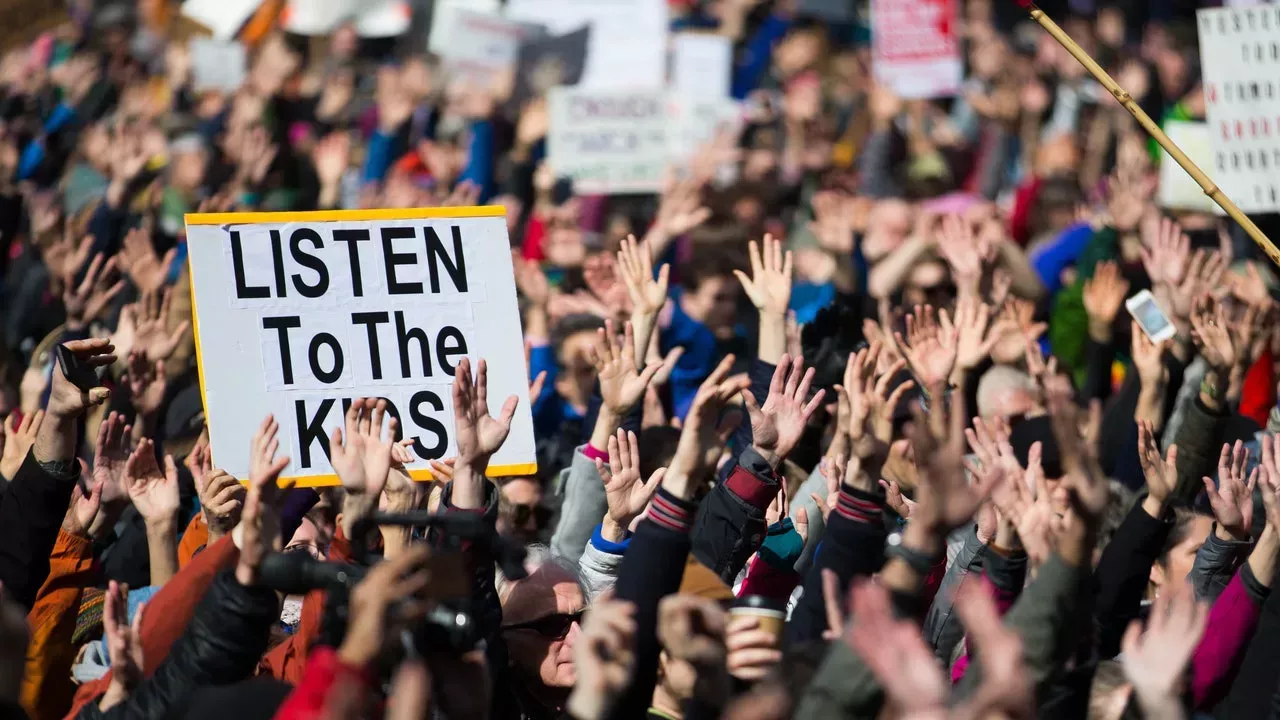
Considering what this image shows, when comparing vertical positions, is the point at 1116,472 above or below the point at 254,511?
below

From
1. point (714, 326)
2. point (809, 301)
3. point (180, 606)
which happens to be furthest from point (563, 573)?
point (809, 301)

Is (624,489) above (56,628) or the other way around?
above

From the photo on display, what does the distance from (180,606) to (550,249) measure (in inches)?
209

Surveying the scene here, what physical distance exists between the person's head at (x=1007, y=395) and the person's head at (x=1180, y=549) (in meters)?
1.07

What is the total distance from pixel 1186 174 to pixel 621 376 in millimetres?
5212

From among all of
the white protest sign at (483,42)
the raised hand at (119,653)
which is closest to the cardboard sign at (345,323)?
the raised hand at (119,653)

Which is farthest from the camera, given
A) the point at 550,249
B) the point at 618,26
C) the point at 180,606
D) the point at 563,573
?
the point at 618,26

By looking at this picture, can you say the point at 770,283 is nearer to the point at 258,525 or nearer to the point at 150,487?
the point at 150,487

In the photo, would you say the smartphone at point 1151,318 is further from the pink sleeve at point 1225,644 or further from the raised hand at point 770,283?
the pink sleeve at point 1225,644

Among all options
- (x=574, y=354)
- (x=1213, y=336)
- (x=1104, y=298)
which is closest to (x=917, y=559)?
(x=1213, y=336)

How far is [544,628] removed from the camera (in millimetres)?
4035

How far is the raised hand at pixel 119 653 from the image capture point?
3539mm

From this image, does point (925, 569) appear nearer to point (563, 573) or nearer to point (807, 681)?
point (807, 681)

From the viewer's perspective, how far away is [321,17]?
15531mm
